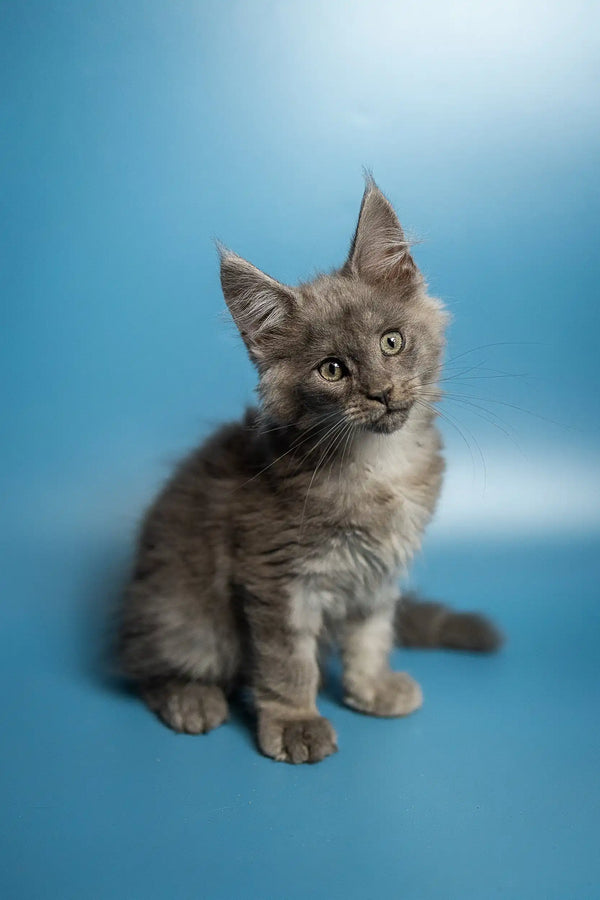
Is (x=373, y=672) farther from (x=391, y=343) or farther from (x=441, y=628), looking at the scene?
(x=391, y=343)

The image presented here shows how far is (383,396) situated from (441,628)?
0.85 m

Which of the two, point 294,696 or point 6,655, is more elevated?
point 294,696

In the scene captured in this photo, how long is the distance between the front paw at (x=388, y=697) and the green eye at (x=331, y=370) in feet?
2.39

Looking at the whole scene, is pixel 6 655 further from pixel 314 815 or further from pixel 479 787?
pixel 479 787

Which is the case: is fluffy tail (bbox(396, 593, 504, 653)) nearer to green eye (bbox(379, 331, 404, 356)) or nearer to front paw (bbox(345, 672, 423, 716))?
front paw (bbox(345, 672, 423, 716))

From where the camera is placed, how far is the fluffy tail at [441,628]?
227cm

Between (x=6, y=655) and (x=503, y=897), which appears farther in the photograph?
(x=6, y=655)

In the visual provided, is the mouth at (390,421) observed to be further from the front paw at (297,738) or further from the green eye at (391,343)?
the front paw at (297,738)

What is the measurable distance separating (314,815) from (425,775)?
25 centimetres

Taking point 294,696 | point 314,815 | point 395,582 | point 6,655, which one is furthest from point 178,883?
point 6,655

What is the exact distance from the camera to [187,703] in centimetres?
200

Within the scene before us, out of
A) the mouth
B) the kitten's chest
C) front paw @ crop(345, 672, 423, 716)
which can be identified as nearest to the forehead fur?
the mouth

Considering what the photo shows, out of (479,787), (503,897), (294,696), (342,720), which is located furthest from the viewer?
(342,720)

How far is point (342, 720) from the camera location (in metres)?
2.05
